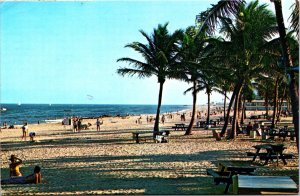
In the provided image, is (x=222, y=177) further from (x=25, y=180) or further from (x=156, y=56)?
(x=156, y=56)

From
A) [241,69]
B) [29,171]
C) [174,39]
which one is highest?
[174,39]

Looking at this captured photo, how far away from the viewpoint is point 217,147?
17797mm

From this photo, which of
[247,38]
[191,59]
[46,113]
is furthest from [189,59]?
[46,113]

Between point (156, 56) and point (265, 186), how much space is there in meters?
16.4

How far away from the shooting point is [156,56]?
2320cm

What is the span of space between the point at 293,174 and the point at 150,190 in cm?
424

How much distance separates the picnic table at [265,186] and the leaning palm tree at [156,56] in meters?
15.6

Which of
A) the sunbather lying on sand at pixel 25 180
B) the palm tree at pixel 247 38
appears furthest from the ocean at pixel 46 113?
the sunbather lying on sand at pixel 25 180

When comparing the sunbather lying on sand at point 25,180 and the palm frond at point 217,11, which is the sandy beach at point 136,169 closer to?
the sunbather lying on sand at point 25,180

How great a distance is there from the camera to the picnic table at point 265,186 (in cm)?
732

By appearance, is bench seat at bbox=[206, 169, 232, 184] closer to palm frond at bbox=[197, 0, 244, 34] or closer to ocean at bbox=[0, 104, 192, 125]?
palm frond at bbox=[197, 0, 244, 34]

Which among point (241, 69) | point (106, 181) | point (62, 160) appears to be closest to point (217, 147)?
point (241, 69)

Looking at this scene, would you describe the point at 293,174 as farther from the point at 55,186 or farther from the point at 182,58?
the point at 182,58

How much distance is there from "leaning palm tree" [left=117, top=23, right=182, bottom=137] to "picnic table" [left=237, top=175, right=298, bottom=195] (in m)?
15.6
